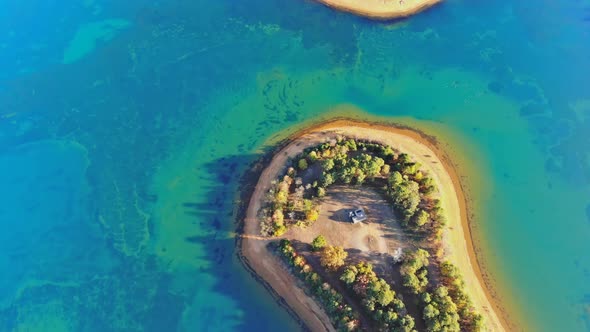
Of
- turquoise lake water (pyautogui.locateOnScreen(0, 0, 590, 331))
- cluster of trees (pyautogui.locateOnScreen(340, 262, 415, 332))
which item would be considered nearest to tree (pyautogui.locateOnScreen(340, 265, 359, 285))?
cluster of trees (pyautogui.locateOnScreen(340, 262, 415, 332))

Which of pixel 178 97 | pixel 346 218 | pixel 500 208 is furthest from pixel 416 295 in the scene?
pixel 178 97

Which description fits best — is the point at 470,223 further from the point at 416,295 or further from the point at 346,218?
the point at 346,218

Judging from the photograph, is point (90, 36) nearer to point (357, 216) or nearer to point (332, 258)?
point (357, 216)

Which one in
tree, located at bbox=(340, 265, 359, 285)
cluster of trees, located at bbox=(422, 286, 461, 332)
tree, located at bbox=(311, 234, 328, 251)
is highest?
tree, located at bbox=(311, 234, 328, 251)

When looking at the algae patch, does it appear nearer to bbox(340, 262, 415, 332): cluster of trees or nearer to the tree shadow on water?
the tree shadow on water

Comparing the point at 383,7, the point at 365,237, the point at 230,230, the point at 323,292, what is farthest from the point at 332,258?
the point at 383,7

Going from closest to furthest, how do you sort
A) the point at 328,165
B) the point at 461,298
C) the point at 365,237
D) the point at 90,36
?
the point at 461,298 → the point at 365,237 → the point at 328,165 → the point at 90,36

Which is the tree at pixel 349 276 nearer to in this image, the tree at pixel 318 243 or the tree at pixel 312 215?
the tree at pixel 318 243
